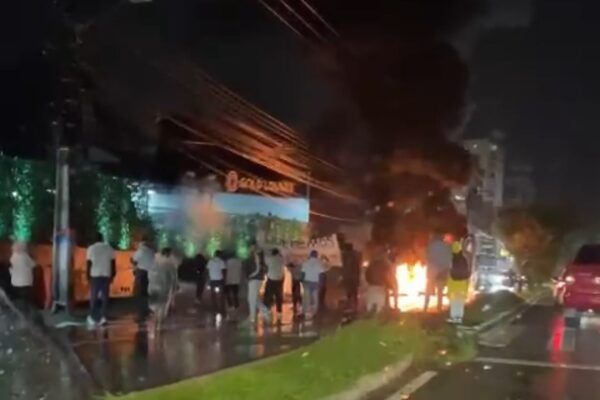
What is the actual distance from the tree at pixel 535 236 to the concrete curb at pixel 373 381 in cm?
4635

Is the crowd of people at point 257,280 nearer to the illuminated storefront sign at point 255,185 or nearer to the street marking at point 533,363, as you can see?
the street marking at point 533,363

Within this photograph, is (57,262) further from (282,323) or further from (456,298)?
(456,298)

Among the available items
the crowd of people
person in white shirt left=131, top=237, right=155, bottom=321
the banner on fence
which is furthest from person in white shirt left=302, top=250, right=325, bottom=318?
the banner on fence

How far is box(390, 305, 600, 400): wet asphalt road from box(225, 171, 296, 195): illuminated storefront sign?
58.3 ft

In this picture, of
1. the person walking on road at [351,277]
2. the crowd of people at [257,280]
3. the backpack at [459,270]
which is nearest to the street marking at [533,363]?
the backpack at [459,270]

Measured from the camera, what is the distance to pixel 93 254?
1875 centimetres

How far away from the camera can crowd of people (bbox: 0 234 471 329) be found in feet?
62.0

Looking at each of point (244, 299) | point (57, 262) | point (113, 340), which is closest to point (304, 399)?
point (113, 340)

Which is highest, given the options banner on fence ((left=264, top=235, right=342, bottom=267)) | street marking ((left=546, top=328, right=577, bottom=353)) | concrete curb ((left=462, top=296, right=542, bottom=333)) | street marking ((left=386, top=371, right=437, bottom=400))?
banner on fence ((left=264, top=235, right=342, bottom=267))

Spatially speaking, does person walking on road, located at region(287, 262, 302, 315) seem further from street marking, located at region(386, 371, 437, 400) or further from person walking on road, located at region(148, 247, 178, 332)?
street marking, located at region(386, 371, 437, 400)

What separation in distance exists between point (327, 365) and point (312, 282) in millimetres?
11172

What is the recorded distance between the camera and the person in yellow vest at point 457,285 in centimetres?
1945

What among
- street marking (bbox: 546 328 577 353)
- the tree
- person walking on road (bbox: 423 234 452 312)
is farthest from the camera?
the tree

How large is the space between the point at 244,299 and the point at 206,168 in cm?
1149
